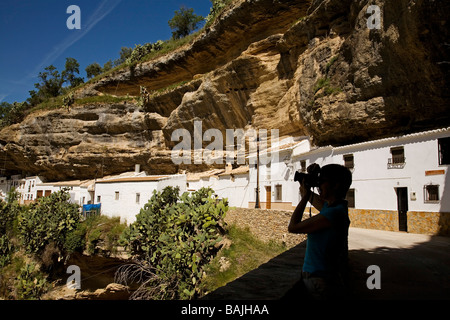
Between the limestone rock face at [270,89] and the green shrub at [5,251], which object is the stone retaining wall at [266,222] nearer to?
the limestone rock face at [270,89]

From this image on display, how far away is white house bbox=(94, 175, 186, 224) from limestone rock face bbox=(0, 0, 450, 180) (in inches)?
180

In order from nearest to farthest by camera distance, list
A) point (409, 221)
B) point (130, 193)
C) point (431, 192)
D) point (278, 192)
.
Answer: point (431, 192)
point (409, 221)
point (278, 192)
point (130, 193)

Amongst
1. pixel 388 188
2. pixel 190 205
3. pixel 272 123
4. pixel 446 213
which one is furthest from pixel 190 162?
pixel 446 213

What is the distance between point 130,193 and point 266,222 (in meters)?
11.0

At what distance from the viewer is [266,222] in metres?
12.1

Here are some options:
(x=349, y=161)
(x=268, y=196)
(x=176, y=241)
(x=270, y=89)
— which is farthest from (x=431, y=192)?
(x=270, y=89)

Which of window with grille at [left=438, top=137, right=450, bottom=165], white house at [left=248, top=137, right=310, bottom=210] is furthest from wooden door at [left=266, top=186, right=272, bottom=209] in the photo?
window with grille at [left=438, top=137, right=450, bottom=165]

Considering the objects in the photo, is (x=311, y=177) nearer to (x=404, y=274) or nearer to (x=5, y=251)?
(x=404, y=274)

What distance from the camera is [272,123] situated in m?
18.5

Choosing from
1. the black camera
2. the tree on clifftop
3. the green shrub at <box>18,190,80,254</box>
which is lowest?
the green shrub at <box>18,190,80,254</box>

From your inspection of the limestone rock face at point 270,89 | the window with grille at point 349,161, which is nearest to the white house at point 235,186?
the limestone rock face at point 270,89

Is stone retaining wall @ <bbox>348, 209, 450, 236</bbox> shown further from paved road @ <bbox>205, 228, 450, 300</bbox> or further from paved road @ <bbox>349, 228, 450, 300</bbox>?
paved road @ <bbox>205, 228, 450, 300</bbox>

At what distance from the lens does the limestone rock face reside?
420 inches

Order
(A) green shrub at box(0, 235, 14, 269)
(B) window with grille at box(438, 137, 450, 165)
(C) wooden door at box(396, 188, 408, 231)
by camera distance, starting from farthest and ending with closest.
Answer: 1. (A) green shrub at box(0, 235, 14, 269)
2. (C) wooden door at box(396, 188, 408, 231)
3. (B) window with grille at box(438, 137, 450, 165)
